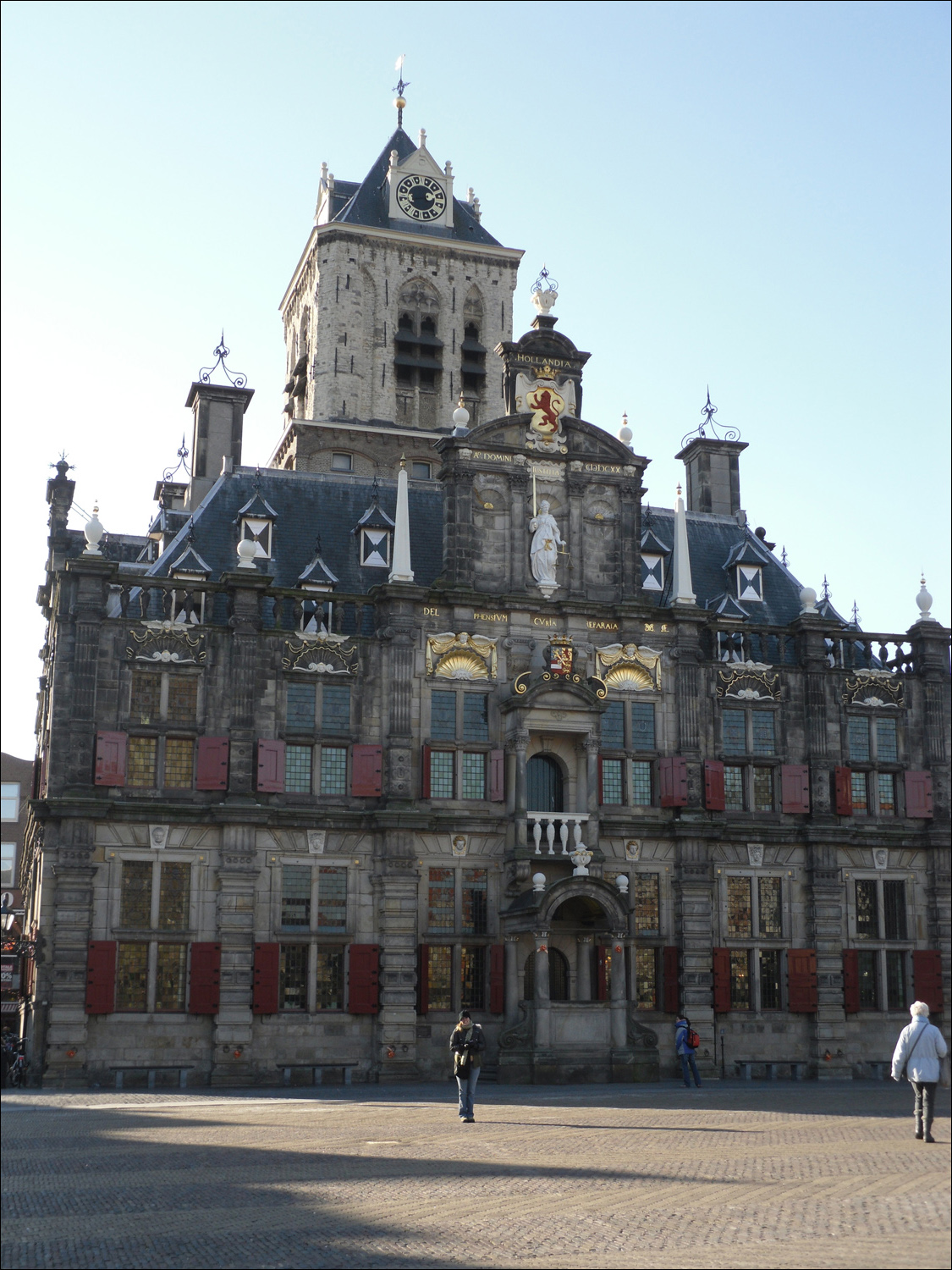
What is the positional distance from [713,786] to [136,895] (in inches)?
702

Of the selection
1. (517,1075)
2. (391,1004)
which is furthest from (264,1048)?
(517,1075)

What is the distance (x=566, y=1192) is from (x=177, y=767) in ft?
86.4

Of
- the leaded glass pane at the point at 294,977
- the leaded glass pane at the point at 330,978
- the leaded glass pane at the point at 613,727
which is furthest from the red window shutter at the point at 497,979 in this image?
the leaded glass pane at the point at 613,727

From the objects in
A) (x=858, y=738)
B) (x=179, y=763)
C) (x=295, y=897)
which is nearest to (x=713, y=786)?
(x=858, y=738)

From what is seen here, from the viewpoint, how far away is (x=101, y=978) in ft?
129

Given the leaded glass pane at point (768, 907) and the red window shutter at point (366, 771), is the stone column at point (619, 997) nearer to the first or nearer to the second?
the leaded glass pane at point (768, 907)

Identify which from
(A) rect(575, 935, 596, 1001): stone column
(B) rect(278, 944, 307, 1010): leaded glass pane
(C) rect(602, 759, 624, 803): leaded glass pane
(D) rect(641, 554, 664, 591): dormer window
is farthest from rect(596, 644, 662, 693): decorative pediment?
(B) rect(278, 944, 307, 1010): leaded glass pane

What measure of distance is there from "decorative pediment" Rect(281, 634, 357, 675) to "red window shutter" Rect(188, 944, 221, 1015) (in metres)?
8.46

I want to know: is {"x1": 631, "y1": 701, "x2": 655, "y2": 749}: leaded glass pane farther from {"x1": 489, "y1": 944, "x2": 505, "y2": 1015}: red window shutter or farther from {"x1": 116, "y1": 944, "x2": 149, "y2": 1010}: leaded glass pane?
{"x1": 116, "y1": 944, "x2": 149, "y2": 1010}: leaded glass pane

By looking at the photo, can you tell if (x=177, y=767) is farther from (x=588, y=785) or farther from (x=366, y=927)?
(x=588, y=785)

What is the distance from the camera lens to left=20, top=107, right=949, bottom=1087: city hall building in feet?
132

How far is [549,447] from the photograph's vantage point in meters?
46.4

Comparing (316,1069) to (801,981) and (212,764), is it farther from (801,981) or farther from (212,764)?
(801,981)

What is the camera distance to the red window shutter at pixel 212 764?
4128 cm
